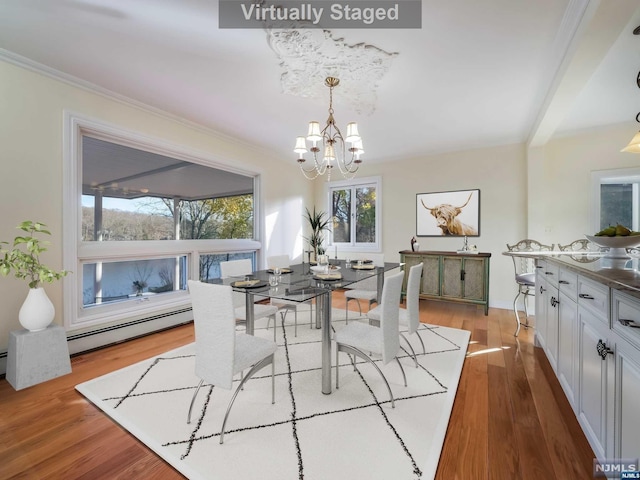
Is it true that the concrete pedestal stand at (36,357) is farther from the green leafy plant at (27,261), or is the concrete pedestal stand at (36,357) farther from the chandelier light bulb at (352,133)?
the chandelier light bulb at (352,133)

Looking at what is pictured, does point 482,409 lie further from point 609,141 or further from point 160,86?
point 609,141

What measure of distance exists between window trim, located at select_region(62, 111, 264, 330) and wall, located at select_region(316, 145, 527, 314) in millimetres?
3373

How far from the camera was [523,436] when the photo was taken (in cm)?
161

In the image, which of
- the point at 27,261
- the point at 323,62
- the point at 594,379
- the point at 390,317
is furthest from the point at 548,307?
the point at 27,261

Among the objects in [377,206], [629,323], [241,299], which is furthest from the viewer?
[377,206]

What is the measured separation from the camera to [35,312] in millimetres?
2193

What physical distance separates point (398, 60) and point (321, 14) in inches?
29.6

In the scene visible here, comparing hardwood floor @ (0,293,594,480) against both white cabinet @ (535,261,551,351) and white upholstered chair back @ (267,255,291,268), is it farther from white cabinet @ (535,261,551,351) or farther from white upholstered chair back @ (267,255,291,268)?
white upholstered chair back @ (267,255,291,268)

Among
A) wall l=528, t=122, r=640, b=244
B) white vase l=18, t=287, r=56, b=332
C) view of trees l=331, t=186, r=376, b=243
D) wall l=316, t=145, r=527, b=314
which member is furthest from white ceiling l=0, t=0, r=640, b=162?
view of trees l=331, t=186, r=376, b=243

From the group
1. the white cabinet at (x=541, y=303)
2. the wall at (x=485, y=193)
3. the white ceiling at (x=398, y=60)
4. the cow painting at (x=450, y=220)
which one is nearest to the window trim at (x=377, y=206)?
the wall at (x=485, y=193)

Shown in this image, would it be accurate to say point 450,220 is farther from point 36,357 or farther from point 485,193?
point 36,357

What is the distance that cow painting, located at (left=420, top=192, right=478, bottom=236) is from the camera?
15.0 ft

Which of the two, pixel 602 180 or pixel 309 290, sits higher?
pixel 602 180

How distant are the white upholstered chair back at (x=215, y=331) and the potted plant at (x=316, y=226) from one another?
12.8ft
